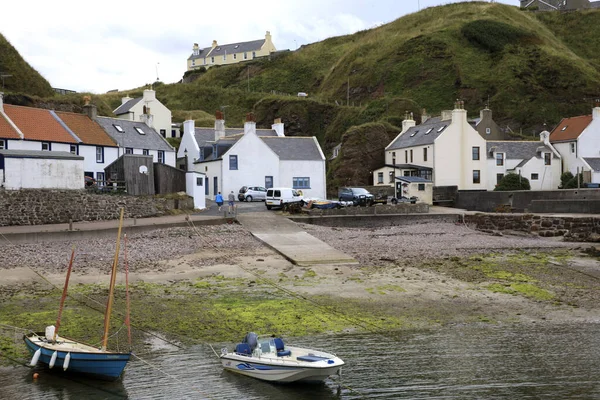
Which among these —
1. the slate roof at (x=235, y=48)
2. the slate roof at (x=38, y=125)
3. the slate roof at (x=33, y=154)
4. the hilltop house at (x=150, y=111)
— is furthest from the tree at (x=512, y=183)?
the slate roof at (x=235, y=48)

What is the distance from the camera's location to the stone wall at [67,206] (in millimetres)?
35156

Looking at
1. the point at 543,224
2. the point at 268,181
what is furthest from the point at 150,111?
the point at 543,224

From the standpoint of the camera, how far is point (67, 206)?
3731 cm

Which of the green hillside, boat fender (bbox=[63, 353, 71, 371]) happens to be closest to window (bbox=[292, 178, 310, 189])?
the green hillside

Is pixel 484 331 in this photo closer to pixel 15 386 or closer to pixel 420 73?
pixel 15 386

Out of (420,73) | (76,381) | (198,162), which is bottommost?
(76,381)

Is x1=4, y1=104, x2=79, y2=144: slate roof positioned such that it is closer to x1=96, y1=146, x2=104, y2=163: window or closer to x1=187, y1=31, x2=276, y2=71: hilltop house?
x1=96, y1=146, x2=104, y2=163: window

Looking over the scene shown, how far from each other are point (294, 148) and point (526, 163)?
23701 mm

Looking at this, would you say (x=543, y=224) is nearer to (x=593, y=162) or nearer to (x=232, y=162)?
(x=593, y=162)

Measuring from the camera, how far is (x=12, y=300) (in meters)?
19.5

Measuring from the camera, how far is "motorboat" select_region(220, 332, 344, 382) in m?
12.9

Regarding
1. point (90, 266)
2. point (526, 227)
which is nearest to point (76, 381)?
point (90, 266)

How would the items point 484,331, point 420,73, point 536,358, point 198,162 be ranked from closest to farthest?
point 536,358
point 484,331
point 198,162
point 420,73

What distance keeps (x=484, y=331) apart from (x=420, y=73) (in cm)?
9176
